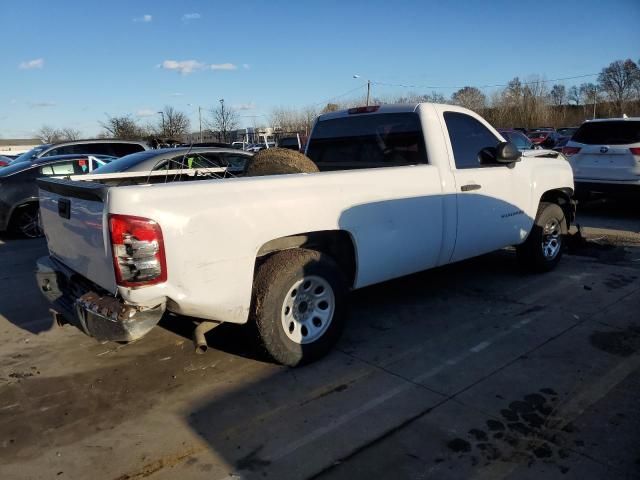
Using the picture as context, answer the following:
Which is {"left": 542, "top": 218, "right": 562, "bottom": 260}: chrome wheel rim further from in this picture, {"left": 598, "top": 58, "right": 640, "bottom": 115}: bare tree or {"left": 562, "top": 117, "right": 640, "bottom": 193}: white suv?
{"left": 598, "top": 58, "right": 640, "bottom": 115}: bare tree

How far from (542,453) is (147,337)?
11.0 ft

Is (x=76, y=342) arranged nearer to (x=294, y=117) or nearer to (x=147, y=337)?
(x=147, y=337)

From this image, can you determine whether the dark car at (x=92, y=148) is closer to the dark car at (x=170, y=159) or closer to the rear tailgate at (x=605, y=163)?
the dark car at (x=170, y=159)

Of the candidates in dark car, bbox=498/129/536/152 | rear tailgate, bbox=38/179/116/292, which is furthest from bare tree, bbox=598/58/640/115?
rear tailgate, bbox=38/179/116/292

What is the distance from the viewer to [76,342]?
462cm

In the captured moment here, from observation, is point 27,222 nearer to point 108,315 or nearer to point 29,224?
point 29,224

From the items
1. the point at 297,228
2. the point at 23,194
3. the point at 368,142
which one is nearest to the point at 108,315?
the point at 297,228

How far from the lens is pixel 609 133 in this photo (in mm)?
10039

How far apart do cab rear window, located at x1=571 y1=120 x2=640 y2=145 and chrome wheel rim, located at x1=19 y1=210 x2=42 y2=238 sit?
10.8 meters

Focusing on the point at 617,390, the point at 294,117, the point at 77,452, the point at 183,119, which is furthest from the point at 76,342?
the point at 294,117


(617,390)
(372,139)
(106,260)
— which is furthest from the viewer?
(372,139)

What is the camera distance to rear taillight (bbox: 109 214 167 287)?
2.95m

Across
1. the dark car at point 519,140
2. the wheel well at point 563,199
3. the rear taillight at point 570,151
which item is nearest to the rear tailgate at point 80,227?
the wheel well at point 563,199

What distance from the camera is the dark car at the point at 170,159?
287 inches
